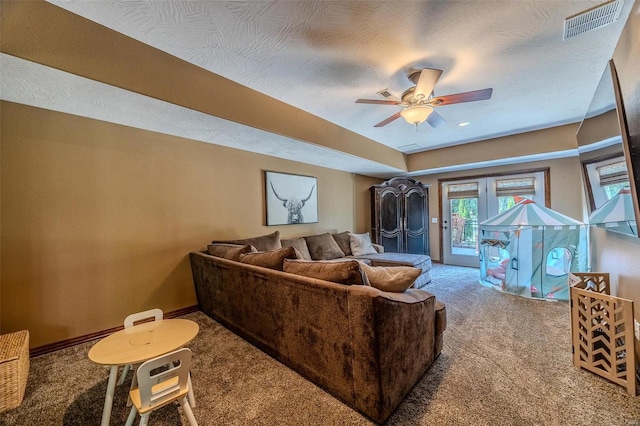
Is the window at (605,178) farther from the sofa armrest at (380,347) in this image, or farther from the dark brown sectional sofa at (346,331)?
the sofa armrest at (380,347)

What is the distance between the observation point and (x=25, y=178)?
2.16 metres

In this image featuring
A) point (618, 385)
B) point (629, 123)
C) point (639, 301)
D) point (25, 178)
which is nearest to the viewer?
point (629, 123)

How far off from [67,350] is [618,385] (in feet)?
15.0

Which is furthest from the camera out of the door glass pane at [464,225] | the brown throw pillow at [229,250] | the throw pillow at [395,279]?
the door glass pane at [464,225]

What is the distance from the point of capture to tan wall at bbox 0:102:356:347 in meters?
2.14

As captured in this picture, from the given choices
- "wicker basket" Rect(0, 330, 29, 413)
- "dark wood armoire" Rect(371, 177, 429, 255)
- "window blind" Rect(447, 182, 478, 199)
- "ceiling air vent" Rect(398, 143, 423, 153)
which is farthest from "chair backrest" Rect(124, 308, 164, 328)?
"window blind" Rect(447, 182, 478, 199)

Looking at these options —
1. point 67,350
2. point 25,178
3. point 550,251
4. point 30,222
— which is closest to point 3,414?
point 67,350

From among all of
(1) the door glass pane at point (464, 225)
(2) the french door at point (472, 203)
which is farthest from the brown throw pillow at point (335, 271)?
(1) the door glass pane at point (464, 225)

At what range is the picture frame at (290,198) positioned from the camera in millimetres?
4094

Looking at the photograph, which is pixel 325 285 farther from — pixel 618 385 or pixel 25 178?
pixel 25 178

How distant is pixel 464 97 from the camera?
7.17ft

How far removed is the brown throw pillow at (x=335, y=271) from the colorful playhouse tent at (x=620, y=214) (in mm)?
1824

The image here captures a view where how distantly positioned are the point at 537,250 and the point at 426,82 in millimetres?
3147

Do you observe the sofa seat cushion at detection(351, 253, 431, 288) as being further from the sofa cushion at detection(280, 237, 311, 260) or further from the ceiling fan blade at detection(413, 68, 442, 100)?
the ceiling fan blade at detection(413, 68, 442, 100)
